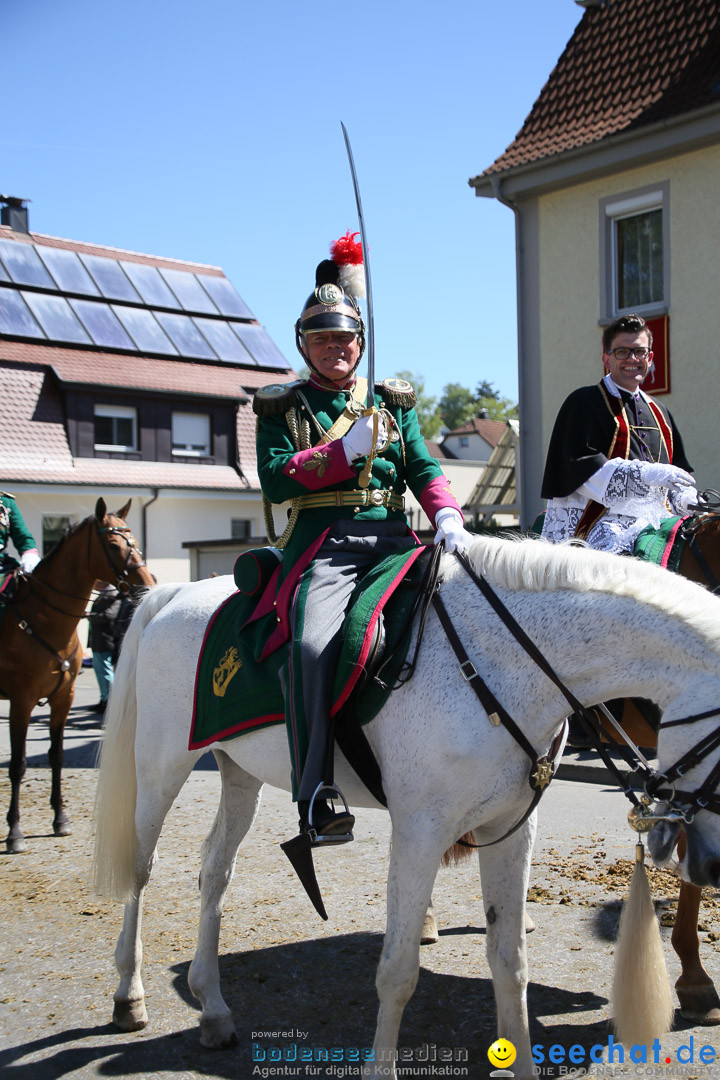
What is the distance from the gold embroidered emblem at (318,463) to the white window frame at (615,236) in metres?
9.25

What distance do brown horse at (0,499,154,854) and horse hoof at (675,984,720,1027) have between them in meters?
4.85

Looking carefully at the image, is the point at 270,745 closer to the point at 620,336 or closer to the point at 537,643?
the point at 537,643

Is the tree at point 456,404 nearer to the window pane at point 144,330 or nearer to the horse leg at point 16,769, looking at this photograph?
the window pane at point 144,330

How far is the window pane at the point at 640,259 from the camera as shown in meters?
11.9

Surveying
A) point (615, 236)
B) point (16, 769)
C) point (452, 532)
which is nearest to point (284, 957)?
point (452, 532)

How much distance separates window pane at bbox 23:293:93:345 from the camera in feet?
84.2

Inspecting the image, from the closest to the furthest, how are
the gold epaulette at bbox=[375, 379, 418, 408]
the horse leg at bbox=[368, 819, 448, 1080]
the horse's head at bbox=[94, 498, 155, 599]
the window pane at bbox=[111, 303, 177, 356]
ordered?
1. the horse leg at bbox=[368, 819, 448, 1080]
2. the gold epaulette at bbox=[375, 379, 418, 408]
3. the horse's head at bbox=[94, 498, 155, 599]
4. the window pane at bbox=[111, 303, 177, 356]

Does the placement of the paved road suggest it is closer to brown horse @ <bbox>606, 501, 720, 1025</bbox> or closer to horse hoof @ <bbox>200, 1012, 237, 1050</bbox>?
horse hoof @ <bbox>200, 1012, 237, 1050</bbox>

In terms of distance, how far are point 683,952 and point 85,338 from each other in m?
24.8

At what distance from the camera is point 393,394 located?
12.1 ft

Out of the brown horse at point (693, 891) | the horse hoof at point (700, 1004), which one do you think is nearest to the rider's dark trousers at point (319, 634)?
the brown horse at point (693, 891)

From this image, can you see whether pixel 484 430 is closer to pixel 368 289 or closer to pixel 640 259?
pixel 640 259

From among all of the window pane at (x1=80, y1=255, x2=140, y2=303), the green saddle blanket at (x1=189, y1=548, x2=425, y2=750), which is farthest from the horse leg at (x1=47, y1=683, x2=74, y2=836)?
the window pane at (x1=80, y1=255, x2=140, y2=303)

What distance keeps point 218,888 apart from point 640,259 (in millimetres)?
10175
